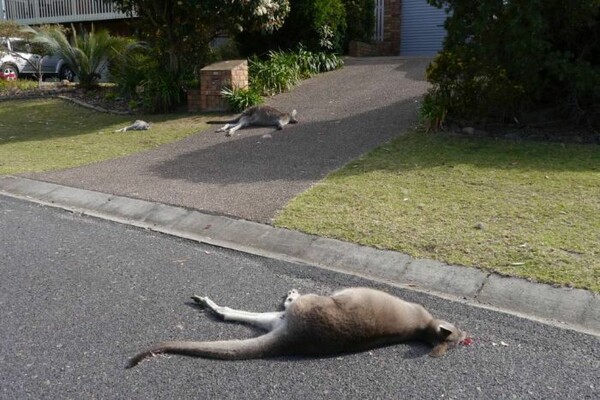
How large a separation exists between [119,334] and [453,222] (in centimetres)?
329

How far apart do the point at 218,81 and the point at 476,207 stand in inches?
319

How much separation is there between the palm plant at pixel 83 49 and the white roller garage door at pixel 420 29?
9296mm

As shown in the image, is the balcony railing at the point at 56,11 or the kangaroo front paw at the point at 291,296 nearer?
the kangaroo front paw at the point at 291,296

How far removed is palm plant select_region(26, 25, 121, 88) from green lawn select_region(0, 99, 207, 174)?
4.79 feet

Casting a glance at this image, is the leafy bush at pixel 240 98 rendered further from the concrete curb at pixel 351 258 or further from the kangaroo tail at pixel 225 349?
the kangaroo tail at pixel 225 349

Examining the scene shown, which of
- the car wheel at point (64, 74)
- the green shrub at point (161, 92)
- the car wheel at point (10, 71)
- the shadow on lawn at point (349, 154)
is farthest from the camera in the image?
the car wheel at point (64, 74)

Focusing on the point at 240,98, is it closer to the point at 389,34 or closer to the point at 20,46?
the point at 389,34

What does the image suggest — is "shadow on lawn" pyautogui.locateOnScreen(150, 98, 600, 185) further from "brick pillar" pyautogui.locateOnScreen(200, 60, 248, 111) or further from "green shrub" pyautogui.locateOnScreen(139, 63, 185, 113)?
"green shrub" pyautogui.locateOnScreen(139, 63, 185, 113)

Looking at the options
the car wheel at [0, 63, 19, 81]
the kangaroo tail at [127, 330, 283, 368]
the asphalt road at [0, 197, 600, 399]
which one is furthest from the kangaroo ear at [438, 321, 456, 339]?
the car wheel at [0, 63, 19, 81]

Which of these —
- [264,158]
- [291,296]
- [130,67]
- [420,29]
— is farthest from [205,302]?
[420,29]

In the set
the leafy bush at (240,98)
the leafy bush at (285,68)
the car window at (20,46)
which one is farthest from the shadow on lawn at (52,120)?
the car window at (20,46)

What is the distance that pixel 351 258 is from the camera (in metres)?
5.18

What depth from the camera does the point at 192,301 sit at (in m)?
4.45

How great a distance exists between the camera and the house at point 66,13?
25.7m
